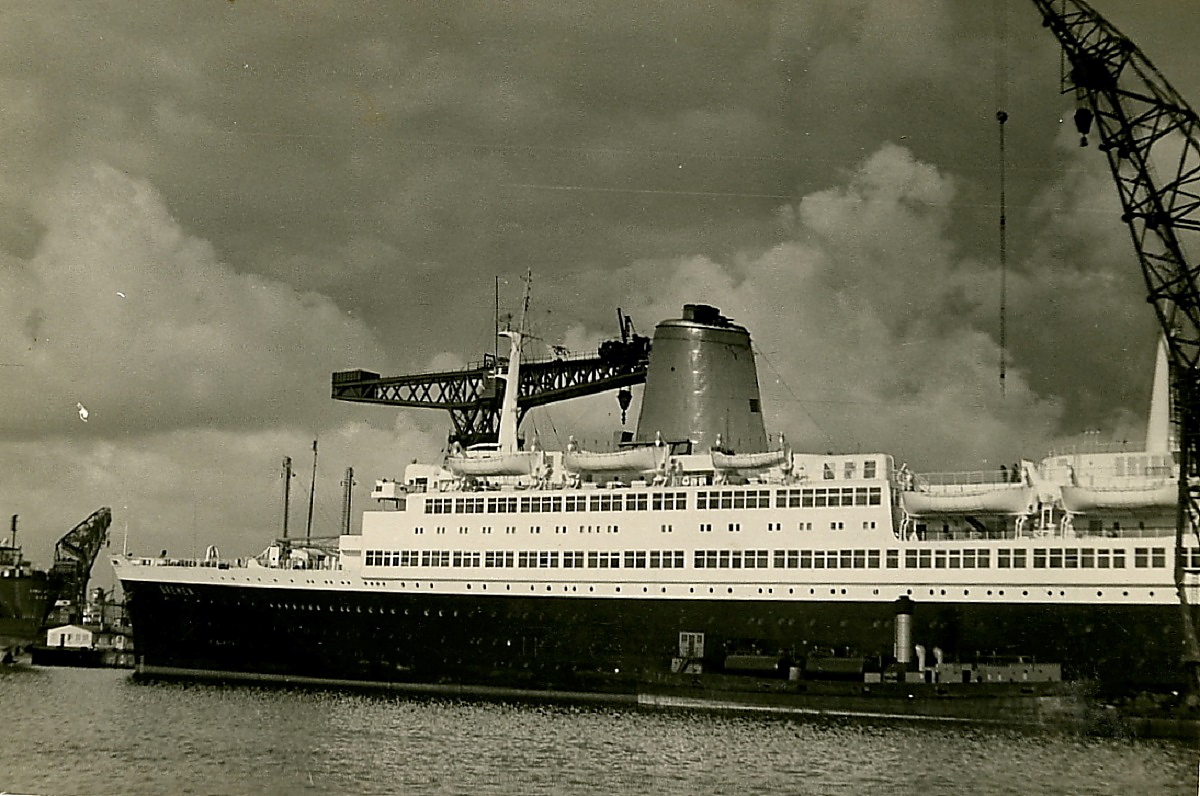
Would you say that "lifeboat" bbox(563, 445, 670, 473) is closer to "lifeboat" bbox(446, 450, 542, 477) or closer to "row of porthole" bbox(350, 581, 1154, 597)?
"lifeboat" bbox(446, 450, 542, 477)

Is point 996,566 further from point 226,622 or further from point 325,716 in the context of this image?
point 226,622

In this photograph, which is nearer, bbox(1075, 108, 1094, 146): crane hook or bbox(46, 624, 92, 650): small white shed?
bbox(1075, 108, 1094, 146): crane hook

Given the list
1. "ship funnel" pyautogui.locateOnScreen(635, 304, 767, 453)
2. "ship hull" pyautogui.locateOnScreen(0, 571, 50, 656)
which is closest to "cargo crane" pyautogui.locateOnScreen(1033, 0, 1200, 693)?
"ship funnel" pyautogui.locateOnScreen(635, 304, 767, 453)

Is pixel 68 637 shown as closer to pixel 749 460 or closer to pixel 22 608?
pixel 22 608

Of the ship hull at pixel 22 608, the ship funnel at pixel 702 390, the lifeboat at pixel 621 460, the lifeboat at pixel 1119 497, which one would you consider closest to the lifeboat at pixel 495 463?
the lifeboat at pixel 621 460

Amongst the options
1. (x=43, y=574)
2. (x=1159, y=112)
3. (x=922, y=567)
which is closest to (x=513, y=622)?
(x=922, y=567)

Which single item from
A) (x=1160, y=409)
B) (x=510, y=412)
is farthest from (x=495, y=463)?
(x=1160, y=409)

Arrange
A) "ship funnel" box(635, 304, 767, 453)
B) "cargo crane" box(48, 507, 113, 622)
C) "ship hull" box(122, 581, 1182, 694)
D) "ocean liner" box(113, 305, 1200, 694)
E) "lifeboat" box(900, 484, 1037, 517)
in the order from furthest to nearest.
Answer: "ship funnel" box(635, 304, 767, 453)
"cargo crane" box(48, 507, 113, 622)
"lifeboat" box(900, 484, 1037, 517)
"ocean liner" box(113, 305, 1200, 694)
"ship hull" box(122, 581, 1182, 694)
